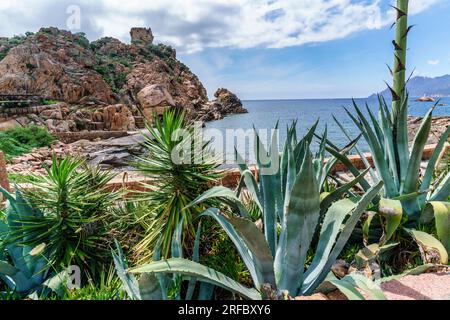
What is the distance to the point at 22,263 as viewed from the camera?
2.20 m

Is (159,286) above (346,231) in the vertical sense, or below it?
below

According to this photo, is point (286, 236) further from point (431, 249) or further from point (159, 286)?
point (431, 249)

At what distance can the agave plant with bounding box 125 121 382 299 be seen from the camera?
1457 mm

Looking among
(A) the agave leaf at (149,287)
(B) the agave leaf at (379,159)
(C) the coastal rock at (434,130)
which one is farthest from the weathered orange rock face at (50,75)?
(A) the agave leaf at (149,287)

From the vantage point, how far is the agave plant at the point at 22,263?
2.03 m

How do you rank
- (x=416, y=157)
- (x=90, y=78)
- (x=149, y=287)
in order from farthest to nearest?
1. (x=90, y=78)
2. (x=416, y=157)
3. (x=149, y=287)

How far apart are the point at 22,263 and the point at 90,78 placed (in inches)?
1486

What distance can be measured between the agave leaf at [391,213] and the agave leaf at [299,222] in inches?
27.2

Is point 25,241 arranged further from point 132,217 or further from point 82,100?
point 82,100

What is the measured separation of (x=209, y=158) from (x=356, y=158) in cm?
355

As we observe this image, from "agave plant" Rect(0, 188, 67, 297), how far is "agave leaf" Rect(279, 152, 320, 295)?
1327 millimetres

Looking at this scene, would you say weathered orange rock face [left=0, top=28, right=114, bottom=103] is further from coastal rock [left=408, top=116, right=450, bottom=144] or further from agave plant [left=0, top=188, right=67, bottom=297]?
agave plant [left=0, top=188, right=67, bottom=297]

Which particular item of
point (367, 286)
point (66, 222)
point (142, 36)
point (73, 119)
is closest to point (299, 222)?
point (367, 286)

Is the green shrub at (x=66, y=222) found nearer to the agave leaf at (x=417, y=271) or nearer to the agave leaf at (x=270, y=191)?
the agave leaf at (x=270, y=191)
